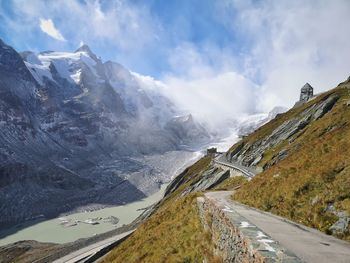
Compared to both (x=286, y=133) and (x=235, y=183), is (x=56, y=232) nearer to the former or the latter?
(x=286, y=133)

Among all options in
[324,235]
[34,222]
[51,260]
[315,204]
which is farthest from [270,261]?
[34,222]

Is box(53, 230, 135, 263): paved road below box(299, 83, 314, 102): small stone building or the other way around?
below

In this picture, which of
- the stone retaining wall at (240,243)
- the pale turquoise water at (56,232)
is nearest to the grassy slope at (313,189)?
the stone retaining wall at (240,243)

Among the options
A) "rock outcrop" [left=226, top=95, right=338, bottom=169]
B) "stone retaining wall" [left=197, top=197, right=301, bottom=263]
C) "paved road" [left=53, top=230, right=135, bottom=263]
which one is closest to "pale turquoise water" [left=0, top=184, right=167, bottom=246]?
"paved road" [left=53, top=230, right=135, bottom=263]

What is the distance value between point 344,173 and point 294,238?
8.69 metres

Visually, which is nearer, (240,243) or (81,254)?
(240,243)

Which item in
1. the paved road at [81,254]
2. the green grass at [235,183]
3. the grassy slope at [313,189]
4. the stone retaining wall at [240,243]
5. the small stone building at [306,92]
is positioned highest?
the small stone building at [306,92]

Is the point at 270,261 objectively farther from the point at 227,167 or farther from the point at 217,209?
the point at 227,167

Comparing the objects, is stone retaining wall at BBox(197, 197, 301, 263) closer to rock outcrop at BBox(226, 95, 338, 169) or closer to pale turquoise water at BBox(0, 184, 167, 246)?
rock outcrop at BBox(226, 95, 338, 169)

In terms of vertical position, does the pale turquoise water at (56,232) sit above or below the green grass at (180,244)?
above

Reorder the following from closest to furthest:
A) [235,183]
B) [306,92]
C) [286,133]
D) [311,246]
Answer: [311,246] < [235,183] < [286,133] < [306,92]

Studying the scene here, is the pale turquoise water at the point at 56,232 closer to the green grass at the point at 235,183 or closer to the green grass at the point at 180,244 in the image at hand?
the green grass at the point at 235,183

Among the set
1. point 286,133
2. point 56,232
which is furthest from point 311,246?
point 56,232

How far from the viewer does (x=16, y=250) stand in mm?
129625
